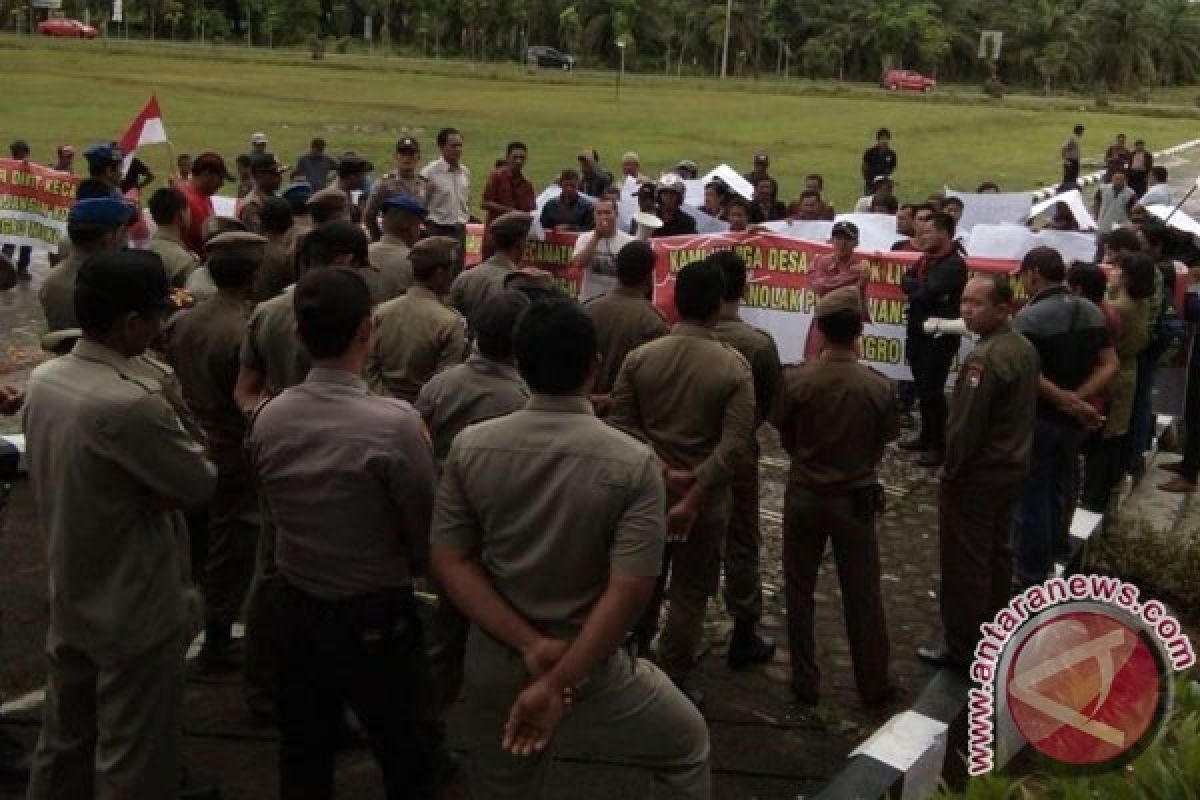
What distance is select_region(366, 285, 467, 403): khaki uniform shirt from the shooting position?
5.59 meters

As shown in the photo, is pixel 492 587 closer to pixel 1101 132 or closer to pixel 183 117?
pixel 183 117

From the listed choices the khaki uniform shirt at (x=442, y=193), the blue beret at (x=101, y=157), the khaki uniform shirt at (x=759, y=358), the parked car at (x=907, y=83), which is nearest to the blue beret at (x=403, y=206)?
the khaki uniform shirt at (x=759, y=358)

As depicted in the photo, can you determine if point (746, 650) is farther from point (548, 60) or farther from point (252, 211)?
point (548, 60)

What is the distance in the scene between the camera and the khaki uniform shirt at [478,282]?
6.77 m

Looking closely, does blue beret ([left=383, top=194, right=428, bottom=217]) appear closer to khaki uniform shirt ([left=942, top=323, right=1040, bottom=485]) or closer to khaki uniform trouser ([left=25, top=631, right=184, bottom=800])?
khaki uniform shirt ([left=942, top=323, right=1040, bottom=485])

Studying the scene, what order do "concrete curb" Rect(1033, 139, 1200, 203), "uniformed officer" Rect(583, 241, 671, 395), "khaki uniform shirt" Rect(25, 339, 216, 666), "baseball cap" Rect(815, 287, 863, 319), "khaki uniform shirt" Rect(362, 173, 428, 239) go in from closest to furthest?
"khaki uniform shirt" Rect(25, 339, 216, 666) < "baseball cap" Rect(815, 287, 863, 319) < "uniformed officer" Rect(583, 241, 671, 395) < "khaki uniform shirt" Rect(362, 173, 428, 239) < "concrete curb" Rect(1033, 139, 1200, 203)

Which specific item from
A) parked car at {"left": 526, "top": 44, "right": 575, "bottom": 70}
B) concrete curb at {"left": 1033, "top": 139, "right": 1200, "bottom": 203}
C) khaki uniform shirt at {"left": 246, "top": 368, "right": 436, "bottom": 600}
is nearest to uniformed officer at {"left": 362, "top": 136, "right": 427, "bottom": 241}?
khaki uniform shirt at {"left": 246, "top": 368, "right": 436, "bottom": 600}

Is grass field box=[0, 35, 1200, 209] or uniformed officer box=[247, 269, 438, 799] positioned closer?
uniformed officer box=[247, 269, 438, 799]

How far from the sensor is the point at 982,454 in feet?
17.7

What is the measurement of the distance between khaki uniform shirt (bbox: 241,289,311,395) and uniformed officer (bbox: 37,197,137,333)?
100 centimetres

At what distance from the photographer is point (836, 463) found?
515 centimetres

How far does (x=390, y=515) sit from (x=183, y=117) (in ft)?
106

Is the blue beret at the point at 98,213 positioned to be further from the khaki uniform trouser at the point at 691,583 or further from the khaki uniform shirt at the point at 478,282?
the khaki uniform trouser at the point at 691,583

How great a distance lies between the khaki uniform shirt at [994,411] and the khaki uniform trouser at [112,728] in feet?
10.6
